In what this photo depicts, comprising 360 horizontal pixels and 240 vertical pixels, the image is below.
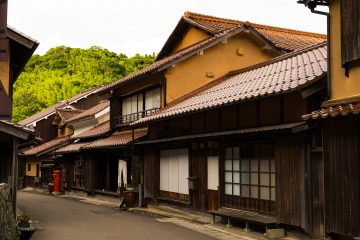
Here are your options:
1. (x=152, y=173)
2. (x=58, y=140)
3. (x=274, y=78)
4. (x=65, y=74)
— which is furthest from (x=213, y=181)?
(x=65, y=74)

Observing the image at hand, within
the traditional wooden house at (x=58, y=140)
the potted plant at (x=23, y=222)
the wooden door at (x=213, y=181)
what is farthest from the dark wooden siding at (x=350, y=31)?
the traditional wooden house at (x=58, y=140)

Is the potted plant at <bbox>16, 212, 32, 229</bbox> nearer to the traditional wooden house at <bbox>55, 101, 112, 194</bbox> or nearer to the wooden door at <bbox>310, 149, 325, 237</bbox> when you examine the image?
the wooden door at <bbox>310, 149, 325, 237</bbox>

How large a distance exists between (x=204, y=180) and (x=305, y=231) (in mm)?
6005

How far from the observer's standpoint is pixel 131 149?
73.0 ft

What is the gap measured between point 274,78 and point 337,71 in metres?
4.70

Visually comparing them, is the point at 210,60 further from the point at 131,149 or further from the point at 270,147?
the point at 270,147

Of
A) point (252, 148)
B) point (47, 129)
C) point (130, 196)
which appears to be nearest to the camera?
point (252, 148)

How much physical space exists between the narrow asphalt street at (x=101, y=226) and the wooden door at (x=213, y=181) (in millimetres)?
1777

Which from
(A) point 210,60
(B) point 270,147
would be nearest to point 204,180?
(B) point 270,147

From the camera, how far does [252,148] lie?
14312mm

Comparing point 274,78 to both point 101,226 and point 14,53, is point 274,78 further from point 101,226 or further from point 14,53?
point 14,53

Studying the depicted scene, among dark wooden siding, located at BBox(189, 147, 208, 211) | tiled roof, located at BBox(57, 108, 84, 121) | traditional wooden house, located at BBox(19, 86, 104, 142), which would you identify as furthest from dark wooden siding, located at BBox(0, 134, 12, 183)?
traditional wooden house, located at BBox(19, 86, 104, 142)

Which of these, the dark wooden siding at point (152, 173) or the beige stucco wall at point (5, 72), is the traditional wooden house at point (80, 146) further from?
the beige stucco wall at point (5, 72)

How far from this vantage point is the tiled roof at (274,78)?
12.4 m
